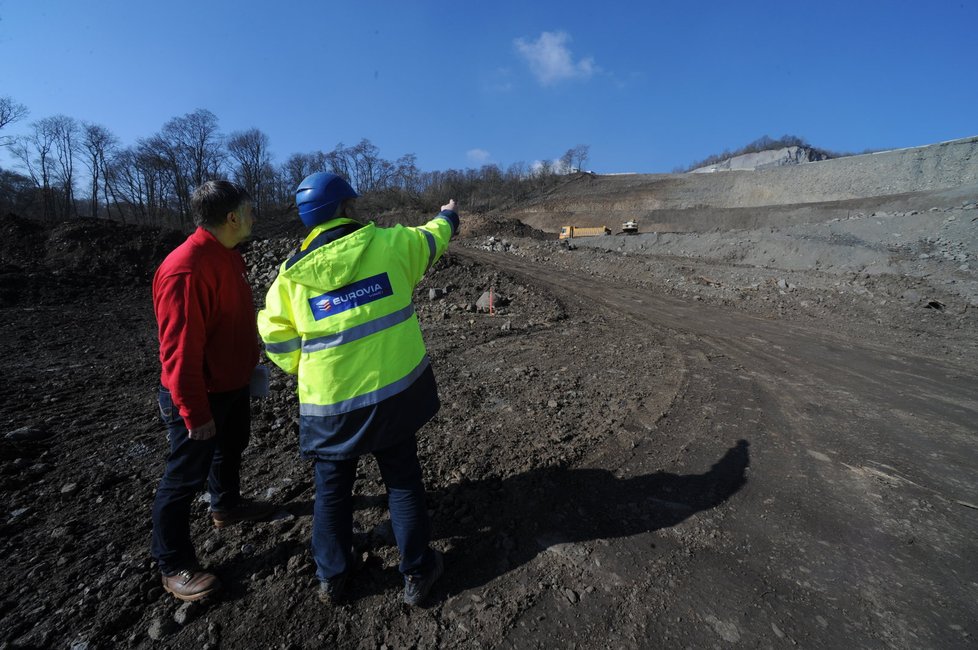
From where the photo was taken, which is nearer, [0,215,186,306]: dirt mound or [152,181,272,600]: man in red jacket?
[152,181,272,600]: man in red jacket

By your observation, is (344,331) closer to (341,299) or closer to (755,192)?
(341,299)

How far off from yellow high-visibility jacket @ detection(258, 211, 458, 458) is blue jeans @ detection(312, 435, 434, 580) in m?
0.12

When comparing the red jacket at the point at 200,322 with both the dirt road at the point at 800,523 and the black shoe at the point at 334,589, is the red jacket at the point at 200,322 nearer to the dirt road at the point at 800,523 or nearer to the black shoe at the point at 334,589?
the black shoe at the point at 334,589

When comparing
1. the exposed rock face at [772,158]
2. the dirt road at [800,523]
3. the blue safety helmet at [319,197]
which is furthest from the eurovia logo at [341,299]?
the exposed rock face at [772,158]

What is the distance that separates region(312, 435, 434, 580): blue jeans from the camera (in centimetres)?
214

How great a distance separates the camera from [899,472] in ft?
11.6

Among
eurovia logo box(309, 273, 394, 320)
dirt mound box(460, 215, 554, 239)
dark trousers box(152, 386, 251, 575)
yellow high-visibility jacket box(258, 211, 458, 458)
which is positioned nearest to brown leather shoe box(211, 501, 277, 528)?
dark trousers box(152, 386, 251, 575)

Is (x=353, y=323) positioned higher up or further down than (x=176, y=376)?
higher up

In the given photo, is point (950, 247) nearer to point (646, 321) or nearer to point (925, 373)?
point (925, 373)

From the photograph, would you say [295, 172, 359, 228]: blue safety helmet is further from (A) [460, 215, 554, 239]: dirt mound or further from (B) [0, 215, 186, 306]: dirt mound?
(A) [460, 215, 554, 239]: dirt mound

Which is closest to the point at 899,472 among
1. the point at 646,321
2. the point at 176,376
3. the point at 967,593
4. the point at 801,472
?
the point at 801,472

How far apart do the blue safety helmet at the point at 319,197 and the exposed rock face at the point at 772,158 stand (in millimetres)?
72621

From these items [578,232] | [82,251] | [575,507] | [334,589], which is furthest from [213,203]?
[578,232]

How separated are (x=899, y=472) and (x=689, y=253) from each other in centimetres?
1703
